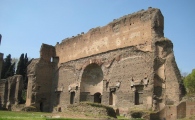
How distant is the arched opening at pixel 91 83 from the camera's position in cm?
2555

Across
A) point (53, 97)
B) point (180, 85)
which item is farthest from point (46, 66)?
point (180, 85)

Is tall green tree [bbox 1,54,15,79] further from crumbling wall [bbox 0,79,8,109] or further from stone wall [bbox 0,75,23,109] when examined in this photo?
stone wall [bbox 0,75,23,109]

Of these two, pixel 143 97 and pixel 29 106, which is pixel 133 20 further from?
pixel 29 106

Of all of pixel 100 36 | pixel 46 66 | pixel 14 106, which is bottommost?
pixel 14 106

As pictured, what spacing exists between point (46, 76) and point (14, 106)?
4.85 metres

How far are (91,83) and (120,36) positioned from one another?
20.2 feet

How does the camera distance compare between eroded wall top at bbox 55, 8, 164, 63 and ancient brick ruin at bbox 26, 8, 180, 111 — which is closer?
ancient brick ruin at bbox 26, 8, 180, 111

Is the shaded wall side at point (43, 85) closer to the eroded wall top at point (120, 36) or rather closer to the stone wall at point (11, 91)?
the eroded wall top at point (120, 36)

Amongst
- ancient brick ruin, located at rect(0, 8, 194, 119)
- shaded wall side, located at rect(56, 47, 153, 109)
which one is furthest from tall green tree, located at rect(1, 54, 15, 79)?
shaded wall side, located at rect(56, 47, 153, 109)

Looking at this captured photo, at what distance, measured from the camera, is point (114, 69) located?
22.7m

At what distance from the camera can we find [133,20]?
22.1m

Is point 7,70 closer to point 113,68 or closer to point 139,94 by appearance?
point 113,68

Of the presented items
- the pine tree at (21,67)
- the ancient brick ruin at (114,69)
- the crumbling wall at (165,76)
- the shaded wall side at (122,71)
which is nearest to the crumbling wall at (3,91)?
the ancient brick ruin at (114,69)

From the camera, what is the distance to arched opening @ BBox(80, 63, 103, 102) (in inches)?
1006
